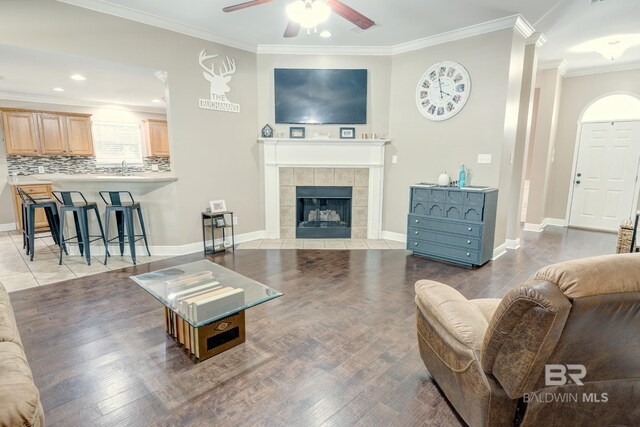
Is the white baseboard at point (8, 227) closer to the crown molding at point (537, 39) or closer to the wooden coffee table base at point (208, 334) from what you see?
the wooden coffee table base at point (208, 334)

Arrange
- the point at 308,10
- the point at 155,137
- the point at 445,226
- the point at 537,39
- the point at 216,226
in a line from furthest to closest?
the point at 155,137 < the point at 216,226 < the point at 537,39 < the point at 445,226 < the point at 308,10

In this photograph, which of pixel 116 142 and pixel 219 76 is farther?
pixel 116 142

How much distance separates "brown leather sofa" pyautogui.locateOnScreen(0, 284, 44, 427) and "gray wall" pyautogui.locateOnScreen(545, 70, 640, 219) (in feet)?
25.5

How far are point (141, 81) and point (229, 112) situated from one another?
4.92ft

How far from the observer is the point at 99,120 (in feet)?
22.9

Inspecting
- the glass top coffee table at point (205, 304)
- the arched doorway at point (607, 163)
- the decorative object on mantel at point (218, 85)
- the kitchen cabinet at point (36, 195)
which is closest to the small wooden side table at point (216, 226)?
the decorative object on mantel at point (218, 85)

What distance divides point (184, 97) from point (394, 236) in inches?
140

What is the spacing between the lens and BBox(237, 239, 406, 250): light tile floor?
483 centimetres

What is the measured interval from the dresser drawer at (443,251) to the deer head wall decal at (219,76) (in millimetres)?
3224

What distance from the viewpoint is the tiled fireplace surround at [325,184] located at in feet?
16.9

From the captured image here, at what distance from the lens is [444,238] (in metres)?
4.11

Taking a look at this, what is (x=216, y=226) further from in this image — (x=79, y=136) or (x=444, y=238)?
(x=79, y=136)

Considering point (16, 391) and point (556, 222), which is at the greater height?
point (16, 391)

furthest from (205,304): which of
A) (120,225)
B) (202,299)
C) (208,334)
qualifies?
(120,225)
